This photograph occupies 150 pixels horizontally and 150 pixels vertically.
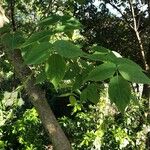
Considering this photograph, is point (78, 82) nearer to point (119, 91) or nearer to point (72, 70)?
point (72, 70)

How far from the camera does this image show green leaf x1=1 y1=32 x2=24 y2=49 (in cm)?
127

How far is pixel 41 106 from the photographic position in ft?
4.32

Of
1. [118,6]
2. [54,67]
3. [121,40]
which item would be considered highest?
[118,6]

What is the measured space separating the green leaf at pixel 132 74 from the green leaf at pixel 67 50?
12 centimetres

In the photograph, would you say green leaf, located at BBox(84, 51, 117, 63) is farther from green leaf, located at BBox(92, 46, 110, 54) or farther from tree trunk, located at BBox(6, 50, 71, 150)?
tree trunk, located at BBox(6, 50, 71, 150)

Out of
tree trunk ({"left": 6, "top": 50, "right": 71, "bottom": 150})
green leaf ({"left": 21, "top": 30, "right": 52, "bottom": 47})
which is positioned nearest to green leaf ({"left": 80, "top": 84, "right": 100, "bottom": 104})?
tree trunk ({"left": 6, "top": 50, "right": 71, "bottom": 150})

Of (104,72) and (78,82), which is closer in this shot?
(104,72)

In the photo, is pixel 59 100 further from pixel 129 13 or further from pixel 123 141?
pixel 123 141

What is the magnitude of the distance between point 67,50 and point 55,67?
6cm

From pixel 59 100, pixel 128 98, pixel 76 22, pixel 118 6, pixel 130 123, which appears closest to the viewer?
pixel 128 98

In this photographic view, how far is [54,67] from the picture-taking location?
0.99 metres

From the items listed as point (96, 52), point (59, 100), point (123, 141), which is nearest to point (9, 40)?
point (96, 52)

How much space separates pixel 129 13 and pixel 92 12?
131 centimetres

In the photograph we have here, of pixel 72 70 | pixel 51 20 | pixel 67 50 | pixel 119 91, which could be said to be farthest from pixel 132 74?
pixel 51 20
